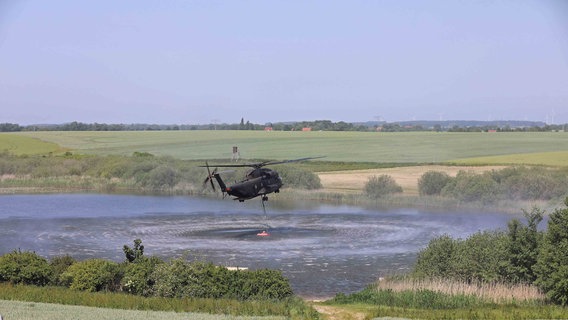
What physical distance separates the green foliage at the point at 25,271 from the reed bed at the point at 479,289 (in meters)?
12.5

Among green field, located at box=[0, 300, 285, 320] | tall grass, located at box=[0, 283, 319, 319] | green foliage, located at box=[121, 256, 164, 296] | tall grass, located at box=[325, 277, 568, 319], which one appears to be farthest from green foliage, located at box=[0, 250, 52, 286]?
tall grass, located at box=[325, 277, 568, 319]

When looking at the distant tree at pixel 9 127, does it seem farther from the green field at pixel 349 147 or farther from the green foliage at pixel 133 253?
the green foliage at pixel 133 253

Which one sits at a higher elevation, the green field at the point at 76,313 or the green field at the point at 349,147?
the green field at the point at 349,147

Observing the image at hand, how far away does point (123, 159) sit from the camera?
9606cm

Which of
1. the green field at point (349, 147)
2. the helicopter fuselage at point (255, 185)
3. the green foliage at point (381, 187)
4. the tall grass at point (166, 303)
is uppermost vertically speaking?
the helicopter fuselage at point (255, 185)

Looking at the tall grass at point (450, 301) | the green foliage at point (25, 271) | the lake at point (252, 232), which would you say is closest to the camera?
the tall grass at point (450, 301)

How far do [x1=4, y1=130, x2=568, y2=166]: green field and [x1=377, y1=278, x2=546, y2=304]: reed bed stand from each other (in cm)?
5290

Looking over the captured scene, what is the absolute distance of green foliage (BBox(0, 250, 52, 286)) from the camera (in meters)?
31.1

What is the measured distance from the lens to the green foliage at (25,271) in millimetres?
31109

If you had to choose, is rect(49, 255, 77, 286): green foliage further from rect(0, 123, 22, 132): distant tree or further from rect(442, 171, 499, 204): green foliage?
rect(0, 123, 22, 132): distant tree

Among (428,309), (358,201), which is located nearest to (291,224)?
(358,201)

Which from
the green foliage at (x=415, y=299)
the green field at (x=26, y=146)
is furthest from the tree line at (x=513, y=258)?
the green field at (x=26, y=146)

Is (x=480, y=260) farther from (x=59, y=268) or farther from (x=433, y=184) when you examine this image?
(x=433, y=184)

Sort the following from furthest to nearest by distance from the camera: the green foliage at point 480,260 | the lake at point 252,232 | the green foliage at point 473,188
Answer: the green foliage at point 473,188 < the lake at point 252,232 < the green foliage at point 480,260
